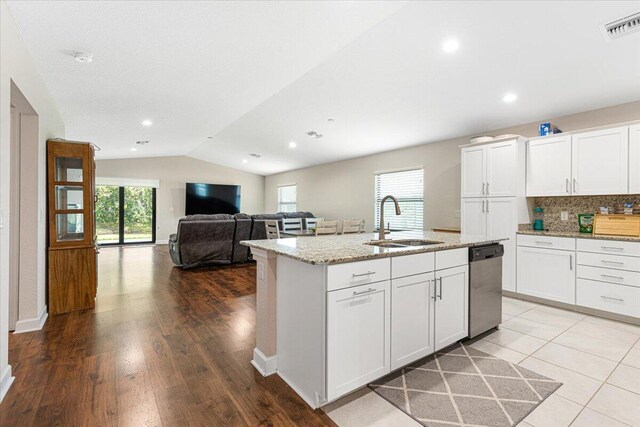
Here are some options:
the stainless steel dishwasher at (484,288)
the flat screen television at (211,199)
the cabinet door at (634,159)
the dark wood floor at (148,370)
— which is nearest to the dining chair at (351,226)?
the dark wood floor at (148,370)

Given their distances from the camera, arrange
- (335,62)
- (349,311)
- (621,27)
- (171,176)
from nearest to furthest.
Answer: (349,311) → (621,27) → (335,62) → (171,176)

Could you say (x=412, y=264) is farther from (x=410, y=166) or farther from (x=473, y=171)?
(x=410, y=166)

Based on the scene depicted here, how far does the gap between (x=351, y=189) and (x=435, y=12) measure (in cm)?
509

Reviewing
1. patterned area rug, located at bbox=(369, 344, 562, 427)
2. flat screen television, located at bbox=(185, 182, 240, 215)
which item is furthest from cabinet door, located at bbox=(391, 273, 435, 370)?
flat screen television, located at bbox=(185, 182, 240, 215)

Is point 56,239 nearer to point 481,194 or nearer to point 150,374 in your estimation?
point 150,374

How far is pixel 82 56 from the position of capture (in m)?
2.67

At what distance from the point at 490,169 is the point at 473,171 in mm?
239

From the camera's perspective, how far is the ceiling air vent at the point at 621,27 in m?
2.35

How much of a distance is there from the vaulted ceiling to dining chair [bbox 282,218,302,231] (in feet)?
8.92

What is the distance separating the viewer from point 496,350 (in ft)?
8.43

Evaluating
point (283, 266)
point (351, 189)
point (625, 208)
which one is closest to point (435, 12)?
point (283, 266)

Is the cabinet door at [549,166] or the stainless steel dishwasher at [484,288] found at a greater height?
the cabinet door at [549,166]

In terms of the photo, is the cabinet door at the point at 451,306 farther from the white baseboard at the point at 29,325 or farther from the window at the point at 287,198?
the window at the point at 287,198

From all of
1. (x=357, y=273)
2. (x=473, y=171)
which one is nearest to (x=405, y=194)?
(x=473, y=171)
